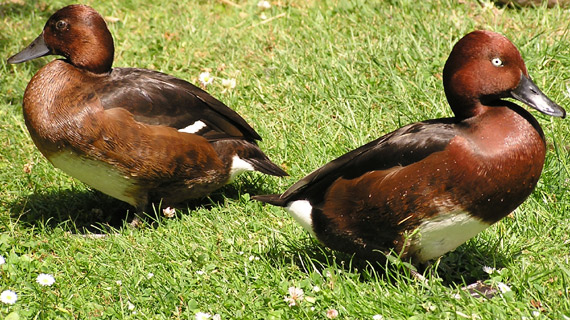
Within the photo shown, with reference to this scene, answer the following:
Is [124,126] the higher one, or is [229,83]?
[124,126]

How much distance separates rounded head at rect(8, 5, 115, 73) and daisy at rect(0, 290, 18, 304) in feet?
5.26

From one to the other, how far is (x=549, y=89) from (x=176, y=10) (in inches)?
144

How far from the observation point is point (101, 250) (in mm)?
4109

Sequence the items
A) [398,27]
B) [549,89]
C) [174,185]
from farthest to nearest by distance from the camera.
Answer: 1. [398,27]
2. [549,89]
3. [174,185]

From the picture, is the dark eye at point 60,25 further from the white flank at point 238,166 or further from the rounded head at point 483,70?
the rounded head at point 483,70

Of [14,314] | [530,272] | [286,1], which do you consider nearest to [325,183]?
[530,272]

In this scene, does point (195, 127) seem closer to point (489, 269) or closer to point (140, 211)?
point (140, 211)

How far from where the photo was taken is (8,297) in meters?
3.56

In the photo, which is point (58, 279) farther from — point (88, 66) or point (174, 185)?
point (88, 66)

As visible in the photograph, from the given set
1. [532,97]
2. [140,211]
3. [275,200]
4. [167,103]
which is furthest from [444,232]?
[140,211]

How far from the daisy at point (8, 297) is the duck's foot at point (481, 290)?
208cm

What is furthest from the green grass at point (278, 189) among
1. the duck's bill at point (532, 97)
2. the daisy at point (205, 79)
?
the duck's bill at point (532, 97)

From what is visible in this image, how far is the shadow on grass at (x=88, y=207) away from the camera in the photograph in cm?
469

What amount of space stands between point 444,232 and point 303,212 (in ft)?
2.41
